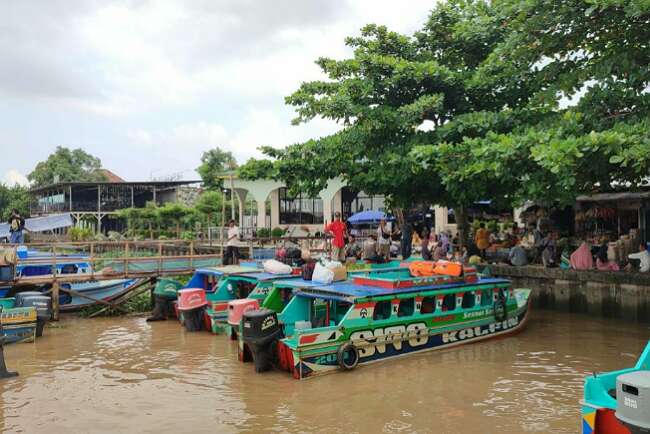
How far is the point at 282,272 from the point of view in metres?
12.9

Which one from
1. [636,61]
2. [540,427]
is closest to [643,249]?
[636,61]

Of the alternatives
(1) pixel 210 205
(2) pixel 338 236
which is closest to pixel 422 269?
(2) pixel 338 236

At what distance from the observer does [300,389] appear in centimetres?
870

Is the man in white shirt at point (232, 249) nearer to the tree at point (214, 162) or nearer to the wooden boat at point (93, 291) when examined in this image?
the wooden boat at point (93, 291)

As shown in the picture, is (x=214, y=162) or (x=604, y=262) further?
(x=214, y=162)

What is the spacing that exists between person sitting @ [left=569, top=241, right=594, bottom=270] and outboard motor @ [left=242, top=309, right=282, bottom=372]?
963 centimetres

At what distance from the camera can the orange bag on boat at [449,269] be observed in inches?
442

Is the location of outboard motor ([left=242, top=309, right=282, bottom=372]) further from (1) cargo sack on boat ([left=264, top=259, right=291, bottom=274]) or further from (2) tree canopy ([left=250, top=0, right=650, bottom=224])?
(2) tree canopy ([left=250, top=0, right=650, bottom=224])

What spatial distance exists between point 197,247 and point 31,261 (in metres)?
9.38

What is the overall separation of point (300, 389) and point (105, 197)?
41112mm

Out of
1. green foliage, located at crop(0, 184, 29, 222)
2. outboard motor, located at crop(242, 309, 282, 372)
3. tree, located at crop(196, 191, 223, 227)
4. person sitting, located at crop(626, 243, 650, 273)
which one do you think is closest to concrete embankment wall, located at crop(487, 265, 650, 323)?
person sitting, located at crop(626, 243, 650, 273)

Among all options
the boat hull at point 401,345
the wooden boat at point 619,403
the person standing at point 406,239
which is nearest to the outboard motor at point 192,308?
the boat hull at point 401,345

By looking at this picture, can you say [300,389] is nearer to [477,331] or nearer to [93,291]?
[477,331]

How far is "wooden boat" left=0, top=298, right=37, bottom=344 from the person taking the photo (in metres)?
12.3
